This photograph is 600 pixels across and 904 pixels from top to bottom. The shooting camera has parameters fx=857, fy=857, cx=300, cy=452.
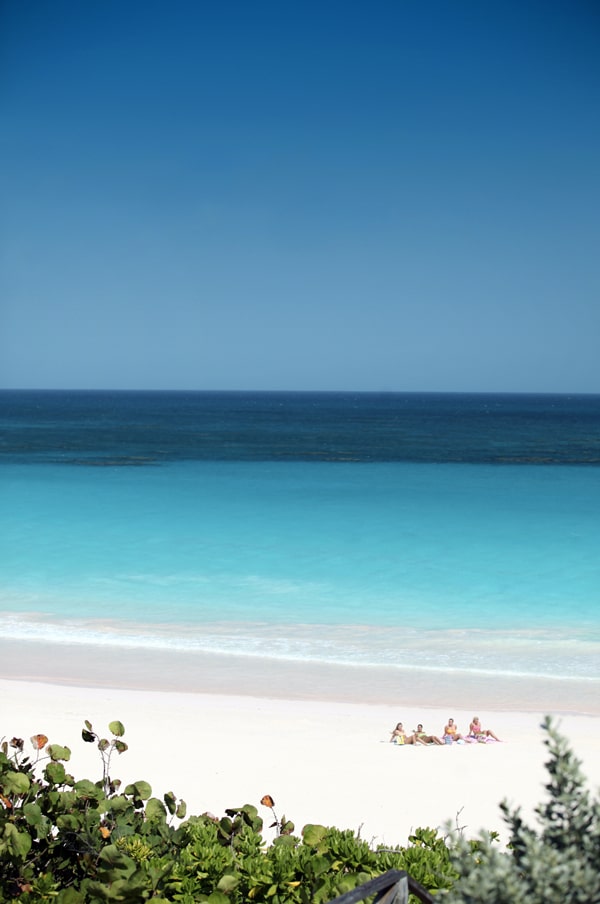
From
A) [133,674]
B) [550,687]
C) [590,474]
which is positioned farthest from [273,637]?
[590,474]

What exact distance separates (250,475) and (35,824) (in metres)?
29.5

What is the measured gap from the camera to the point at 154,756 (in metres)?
7.31

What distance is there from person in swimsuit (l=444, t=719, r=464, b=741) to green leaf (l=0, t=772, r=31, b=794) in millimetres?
→ 5585

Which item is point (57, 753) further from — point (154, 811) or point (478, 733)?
point (478, 733)

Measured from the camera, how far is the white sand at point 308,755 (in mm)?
6281

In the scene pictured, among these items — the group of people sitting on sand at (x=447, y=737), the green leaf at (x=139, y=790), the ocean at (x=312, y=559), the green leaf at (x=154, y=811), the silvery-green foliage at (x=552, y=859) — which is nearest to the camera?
the silvery-green foliage at (x=552, y=859)

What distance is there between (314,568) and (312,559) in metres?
0.92

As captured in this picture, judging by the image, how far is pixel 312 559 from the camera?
18328mm

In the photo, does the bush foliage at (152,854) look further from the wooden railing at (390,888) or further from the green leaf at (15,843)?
the wooden railing at (390,888)

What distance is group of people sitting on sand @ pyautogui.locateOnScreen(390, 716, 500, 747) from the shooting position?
25.6 ft

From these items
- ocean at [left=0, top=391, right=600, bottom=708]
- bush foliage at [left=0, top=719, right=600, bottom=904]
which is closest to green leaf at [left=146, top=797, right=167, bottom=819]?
bush foliage at [left=0, top=719, right=600, bottom=904]

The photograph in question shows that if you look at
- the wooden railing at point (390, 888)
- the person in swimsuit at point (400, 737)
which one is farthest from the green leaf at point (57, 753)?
the person in swimsuit at point (400, 737)

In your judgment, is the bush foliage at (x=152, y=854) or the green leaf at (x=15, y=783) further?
the green leaf at (x=15, y=783)

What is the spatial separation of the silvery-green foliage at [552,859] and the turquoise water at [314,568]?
9.73m
